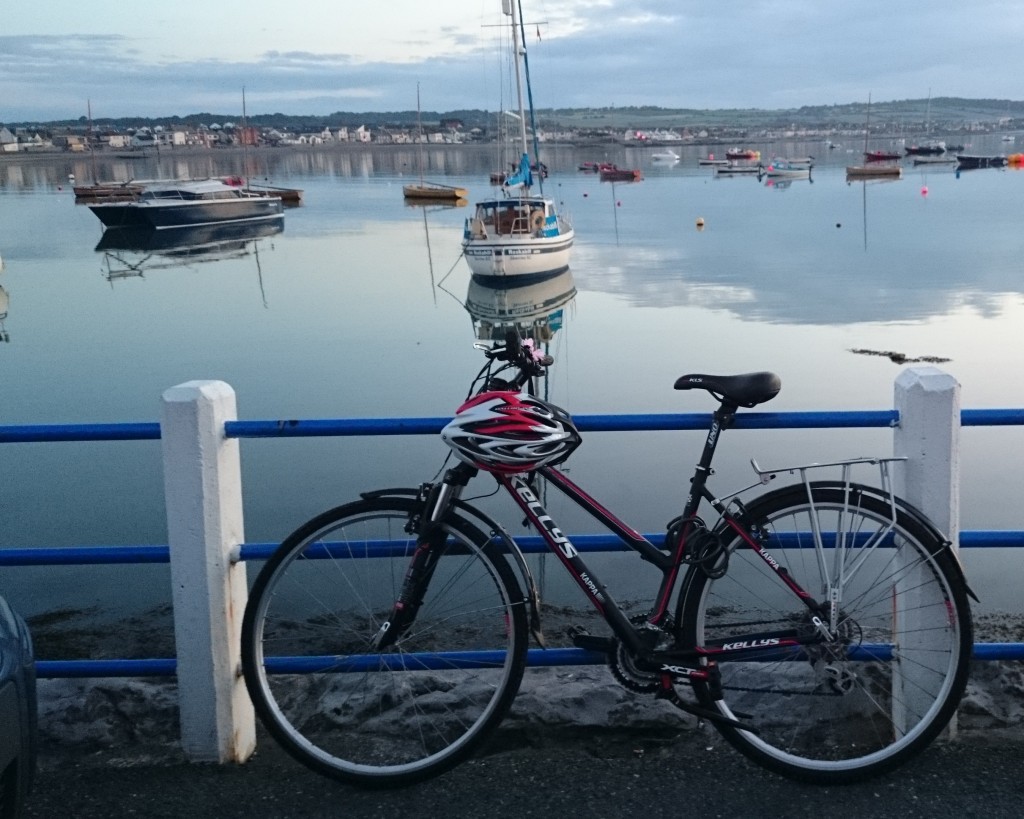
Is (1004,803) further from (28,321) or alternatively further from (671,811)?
(28,321)

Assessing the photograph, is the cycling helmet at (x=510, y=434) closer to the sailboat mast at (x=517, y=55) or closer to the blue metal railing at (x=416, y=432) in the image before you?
the blue metal railing at (x=416, y=432)

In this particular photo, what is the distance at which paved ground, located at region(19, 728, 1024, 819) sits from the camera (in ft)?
11.0

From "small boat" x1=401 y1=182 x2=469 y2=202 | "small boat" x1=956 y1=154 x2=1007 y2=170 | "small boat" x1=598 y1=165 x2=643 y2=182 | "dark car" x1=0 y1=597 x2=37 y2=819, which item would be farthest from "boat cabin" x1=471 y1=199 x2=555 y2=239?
"small boat" x1=956 y1=154 x2=1007 y2=170

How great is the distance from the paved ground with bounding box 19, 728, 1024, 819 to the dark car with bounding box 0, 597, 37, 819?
2.98ft

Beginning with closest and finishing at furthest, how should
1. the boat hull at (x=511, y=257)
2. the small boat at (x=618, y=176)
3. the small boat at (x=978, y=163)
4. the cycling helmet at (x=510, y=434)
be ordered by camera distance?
the cycling helmet at (x=510, y=434)
the boat hull at (x=511, y=257)
the small boat at (x=618, y=176)
the small boat at (x=978, y=163)

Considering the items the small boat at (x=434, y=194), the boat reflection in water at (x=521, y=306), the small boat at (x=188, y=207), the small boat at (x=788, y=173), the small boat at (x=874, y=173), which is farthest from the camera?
the small boat at (x=788, y=173)

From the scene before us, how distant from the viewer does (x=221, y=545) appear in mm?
3594

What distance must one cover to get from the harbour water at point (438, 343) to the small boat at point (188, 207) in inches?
70.8

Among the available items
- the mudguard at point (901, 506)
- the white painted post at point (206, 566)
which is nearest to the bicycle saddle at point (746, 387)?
the mudguard at point (901, 506)

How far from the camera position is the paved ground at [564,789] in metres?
3.34

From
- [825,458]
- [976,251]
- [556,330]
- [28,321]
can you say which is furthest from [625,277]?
[825,458]

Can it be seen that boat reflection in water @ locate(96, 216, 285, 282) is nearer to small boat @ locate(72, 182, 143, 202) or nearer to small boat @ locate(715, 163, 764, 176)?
small boat @ locate(72, 182, 143, 202)

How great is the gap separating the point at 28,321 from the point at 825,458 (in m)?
22.8

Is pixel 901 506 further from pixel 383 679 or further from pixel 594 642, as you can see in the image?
pixel 383 679
